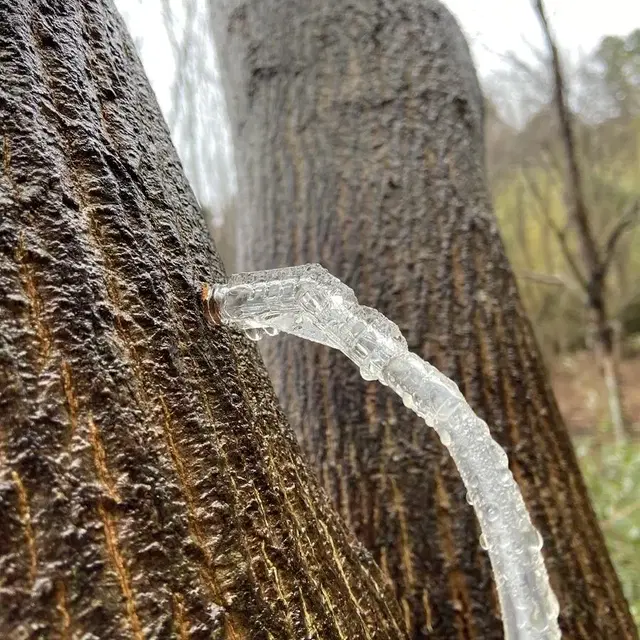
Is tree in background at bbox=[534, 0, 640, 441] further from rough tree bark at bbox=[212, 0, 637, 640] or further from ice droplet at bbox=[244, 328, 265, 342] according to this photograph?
ice droplet at bbox=[244, 328, 265, 342]

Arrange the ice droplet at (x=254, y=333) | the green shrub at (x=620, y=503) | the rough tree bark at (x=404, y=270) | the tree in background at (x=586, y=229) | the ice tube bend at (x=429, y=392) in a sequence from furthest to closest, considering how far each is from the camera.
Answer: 1. the tree in background at (x=586, y=229)
2. the green shrub at (x=620, y=503)
3. the rough tree bark at (x=404, y=270)
4. the ice droplet at (x=254, y=333)
5. the ice tube bend at (x=429, y=392)

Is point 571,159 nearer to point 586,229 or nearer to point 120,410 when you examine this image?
point 586,229

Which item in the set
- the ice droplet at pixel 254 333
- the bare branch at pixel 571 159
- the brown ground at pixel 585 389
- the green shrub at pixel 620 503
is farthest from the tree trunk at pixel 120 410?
the brown ground at pixel 585 389

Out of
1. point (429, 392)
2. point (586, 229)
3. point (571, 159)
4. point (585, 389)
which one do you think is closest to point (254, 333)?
point (429, 392)

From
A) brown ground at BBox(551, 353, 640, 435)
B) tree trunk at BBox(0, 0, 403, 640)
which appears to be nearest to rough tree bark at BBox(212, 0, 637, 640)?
tree trunk at BBox(0, 0, 403, 640)

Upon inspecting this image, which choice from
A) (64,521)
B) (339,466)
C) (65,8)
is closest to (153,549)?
(64,521)

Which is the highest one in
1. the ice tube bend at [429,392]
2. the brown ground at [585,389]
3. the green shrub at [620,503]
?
the ice tube bend at [429,392]

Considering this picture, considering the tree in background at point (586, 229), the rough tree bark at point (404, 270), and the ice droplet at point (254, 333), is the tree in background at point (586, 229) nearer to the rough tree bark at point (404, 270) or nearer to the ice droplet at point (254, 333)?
the rough tree bark at point (404, 270)

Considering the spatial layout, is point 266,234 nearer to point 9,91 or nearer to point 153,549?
point 9,91
